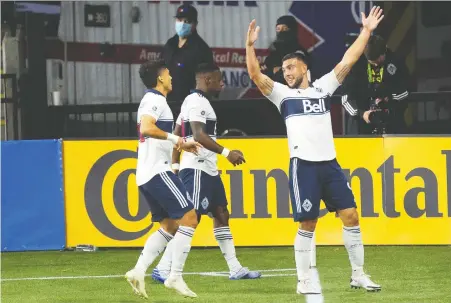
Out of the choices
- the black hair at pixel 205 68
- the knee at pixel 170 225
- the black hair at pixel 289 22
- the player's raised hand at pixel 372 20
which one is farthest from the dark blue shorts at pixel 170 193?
the black hair at pixel 289 22

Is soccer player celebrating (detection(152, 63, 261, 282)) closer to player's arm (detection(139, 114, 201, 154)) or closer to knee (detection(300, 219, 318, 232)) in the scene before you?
player's arm (detection(139, 114, 201, 154))

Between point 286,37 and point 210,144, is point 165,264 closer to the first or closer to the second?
point 210,144

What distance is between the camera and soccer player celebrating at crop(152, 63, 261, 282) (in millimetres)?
12961

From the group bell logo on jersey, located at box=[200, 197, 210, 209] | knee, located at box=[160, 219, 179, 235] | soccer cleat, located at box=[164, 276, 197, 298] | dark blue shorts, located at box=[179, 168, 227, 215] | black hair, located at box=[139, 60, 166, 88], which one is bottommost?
soccer cleat, located at box=[164, 276, 197, 298]

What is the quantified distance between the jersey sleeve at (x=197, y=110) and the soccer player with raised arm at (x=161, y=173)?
1.49ft

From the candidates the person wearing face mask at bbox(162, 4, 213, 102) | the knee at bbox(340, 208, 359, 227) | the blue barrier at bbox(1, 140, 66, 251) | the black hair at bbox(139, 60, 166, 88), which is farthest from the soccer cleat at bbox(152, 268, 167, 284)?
the person wearing face mask at bbox(162, 4, 213, 102)

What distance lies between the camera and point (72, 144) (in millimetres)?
16266

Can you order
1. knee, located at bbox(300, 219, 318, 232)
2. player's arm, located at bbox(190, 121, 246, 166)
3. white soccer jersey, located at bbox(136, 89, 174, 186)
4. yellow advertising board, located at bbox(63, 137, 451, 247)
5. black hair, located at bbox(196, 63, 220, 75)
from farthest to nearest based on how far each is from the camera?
1. yellow advertising board, located at bbox(63, 137, 451, 247)
2. black hair, located at bbox(196, 63, 220, 75)
3. white soccer jersey, located at bbox(136, 89, 174, 186)
4. player's arm, located at bbox(190, 121, 246, 166)
5. knee, located at bbox(300, 219, 318, 232)

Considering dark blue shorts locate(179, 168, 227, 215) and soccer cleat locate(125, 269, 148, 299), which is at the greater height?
dark blue shorts locate(179, 168, 227, 215)

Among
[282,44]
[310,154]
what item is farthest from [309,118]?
[282,44]

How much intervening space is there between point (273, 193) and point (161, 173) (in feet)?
13.1

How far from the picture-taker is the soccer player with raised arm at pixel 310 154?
11789 mm

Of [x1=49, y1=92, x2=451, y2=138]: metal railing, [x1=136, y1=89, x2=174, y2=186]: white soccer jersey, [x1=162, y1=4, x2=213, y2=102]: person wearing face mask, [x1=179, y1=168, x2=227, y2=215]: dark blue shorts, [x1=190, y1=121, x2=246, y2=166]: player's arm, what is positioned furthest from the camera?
[x1=49, y1=92, x2=451, y2=138]: metal railing

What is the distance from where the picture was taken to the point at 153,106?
1207 centimetres
